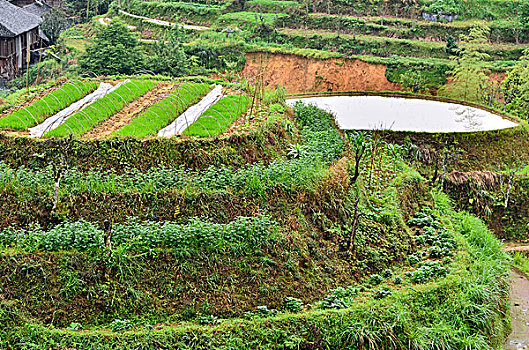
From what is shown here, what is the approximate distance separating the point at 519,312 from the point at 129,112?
8881mm

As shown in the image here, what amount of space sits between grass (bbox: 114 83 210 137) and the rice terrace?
0.06 meters

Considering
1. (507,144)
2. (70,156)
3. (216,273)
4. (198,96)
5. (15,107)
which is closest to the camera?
(216,273)

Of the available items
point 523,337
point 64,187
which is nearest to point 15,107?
point 64,187

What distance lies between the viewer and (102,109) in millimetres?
13266

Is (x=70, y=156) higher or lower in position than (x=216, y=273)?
higher

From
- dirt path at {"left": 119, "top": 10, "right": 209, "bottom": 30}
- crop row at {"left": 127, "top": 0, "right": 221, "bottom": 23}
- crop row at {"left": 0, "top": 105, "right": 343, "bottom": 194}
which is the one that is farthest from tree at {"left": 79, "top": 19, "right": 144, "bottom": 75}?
crop row at {"left": 127, "top": 0, "right": 221, "bottom": 23}

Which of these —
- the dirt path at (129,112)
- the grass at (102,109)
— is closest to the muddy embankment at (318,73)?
the dirt path at (129,112)

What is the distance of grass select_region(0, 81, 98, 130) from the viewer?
12.1m

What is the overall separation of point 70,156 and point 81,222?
1674mm

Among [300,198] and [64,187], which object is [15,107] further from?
[300,198]

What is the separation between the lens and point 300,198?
11492mm

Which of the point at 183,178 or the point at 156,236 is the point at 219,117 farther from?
the point at 156,236

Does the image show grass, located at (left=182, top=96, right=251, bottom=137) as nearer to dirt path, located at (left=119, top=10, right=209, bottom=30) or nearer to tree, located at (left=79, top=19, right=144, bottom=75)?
tree, located at (left=79, top=19, right=144, bottom=75)

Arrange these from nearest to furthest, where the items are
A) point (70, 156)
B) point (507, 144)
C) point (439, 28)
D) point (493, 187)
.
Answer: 1. point (70, 156)
2. point (493, 187)
3. point (507, 144)
4. point (439, 28)
